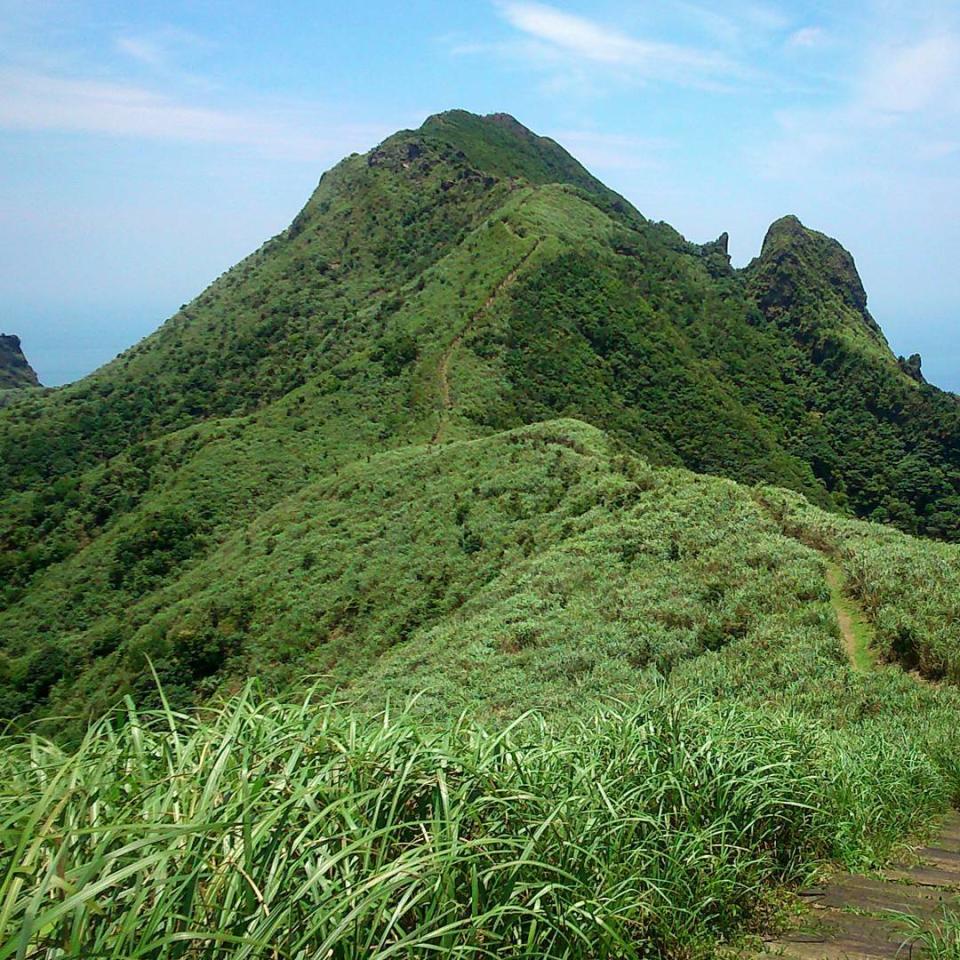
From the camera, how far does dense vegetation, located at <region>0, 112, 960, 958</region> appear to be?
8.30 ft

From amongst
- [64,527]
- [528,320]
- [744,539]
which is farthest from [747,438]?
[64,527]

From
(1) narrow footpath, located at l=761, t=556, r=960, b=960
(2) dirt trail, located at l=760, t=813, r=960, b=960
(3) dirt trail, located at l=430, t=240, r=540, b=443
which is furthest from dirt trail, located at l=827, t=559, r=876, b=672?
(3) dirt trail, located at l=430, t=240, r=540, b=443

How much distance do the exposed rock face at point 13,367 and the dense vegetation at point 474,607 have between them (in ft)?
191

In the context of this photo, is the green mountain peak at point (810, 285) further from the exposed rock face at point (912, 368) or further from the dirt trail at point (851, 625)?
the dirt trail at point (851, 625)

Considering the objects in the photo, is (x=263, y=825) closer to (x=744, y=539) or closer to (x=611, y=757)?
(x=611, y=757)

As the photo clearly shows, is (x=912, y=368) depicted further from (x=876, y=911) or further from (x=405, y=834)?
(x=405, y=834)

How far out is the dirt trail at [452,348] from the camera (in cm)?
4170

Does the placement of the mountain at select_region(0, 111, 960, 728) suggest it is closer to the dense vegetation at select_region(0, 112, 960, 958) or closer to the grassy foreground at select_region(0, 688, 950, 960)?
the dense vegetation at select_region(0, 112, 960, 958)

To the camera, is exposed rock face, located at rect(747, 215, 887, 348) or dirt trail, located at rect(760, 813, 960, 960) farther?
exposed rock face, located at rect(747, 215, 887, 348)

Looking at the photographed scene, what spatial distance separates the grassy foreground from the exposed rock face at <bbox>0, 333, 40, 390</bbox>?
440 feet

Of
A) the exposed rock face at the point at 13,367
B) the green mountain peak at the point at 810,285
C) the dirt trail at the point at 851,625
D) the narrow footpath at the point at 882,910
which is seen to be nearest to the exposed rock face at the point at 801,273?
the green mountain peak at the point at 810,285

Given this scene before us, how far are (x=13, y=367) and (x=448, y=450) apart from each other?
402ft

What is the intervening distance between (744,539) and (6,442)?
63.6 meters

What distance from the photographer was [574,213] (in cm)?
7119
